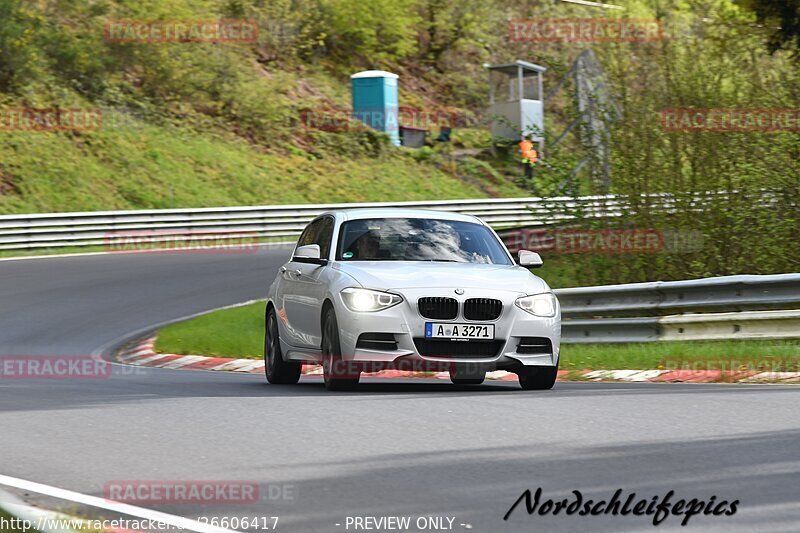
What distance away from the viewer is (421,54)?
6259 centimetres

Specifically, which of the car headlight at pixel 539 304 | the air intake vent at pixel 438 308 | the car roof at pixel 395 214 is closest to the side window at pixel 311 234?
the car roof at pixel 395 214

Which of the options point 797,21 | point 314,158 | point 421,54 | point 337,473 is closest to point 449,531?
point 337,473

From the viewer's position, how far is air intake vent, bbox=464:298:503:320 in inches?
433

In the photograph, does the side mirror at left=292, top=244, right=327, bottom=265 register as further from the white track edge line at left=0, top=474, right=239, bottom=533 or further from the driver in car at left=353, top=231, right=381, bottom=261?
the white track edge line at left=0, top=474, right=239, bottom=533

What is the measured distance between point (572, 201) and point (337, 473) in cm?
1221

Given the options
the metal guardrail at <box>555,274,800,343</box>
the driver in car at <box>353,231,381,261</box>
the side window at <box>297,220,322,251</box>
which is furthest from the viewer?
the metal guardrail at <box>555,274,800,343</box>

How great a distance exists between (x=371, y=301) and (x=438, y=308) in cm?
54

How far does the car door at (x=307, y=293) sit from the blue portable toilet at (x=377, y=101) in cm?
3612

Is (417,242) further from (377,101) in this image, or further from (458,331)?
(377,101)

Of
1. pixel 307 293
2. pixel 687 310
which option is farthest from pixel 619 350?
pixel 307 293

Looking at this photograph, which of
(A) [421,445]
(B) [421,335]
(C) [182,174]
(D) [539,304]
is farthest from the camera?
(C) [182,174]

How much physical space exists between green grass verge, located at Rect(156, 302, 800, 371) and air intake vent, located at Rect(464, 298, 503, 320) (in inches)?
118

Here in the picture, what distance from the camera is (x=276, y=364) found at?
13.0m

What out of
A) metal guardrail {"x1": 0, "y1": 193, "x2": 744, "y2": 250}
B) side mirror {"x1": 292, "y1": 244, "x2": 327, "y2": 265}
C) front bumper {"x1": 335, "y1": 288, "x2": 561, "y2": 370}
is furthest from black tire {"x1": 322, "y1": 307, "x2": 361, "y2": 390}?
metal guardrail {"x1": 0, "y1": 193, "x2": 744, "y2": 250}
